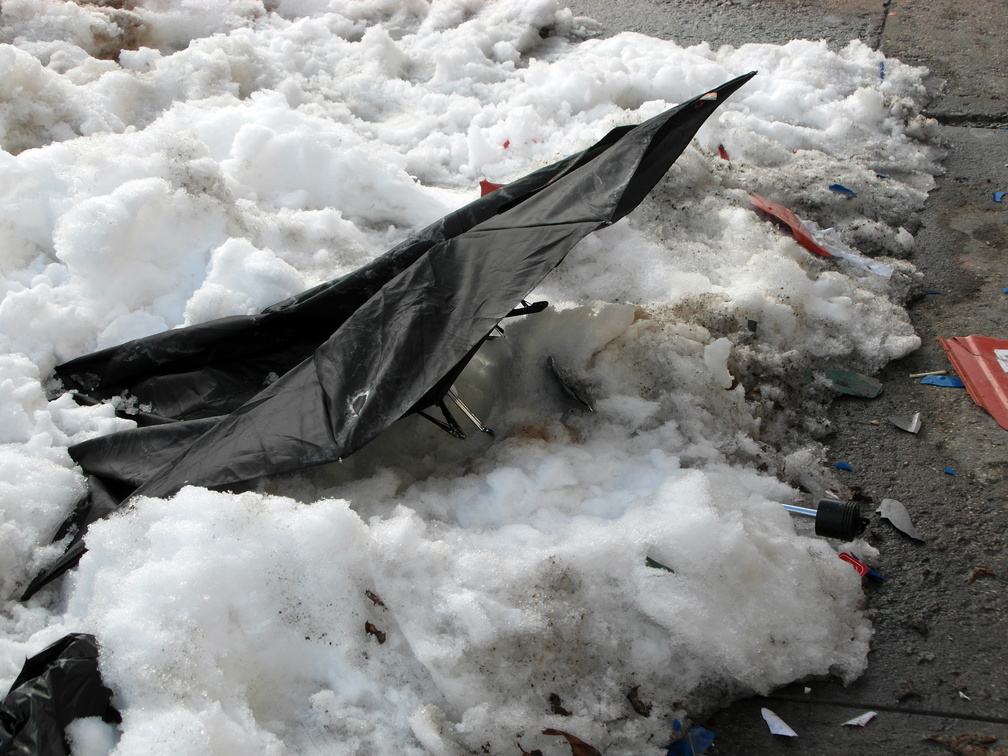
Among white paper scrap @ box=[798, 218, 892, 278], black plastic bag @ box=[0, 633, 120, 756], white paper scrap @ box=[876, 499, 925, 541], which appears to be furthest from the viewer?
white paper scrap @ box=[798, 218, 892, 278]

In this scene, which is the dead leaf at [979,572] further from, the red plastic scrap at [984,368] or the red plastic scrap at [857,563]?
the red plastic scrap at [984,368]

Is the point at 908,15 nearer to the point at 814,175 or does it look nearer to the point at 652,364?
the point at 814,175

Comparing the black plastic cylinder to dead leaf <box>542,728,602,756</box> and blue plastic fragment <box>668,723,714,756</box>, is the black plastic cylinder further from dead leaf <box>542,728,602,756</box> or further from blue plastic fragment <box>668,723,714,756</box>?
dead leaf <box>542,728,602,756</box>

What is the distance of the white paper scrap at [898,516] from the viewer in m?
1.85

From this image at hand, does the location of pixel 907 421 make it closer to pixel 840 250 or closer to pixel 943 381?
pixel 943 381

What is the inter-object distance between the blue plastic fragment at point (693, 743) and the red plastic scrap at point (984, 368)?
127 cm

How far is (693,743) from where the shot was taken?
58.5 inches

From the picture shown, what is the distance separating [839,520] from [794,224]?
4.47ft

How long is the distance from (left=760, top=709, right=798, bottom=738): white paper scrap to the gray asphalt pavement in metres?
0.01

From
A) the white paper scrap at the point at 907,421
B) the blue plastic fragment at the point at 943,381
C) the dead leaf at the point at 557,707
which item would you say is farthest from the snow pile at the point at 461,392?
the white paper scrap at the point at 907,421

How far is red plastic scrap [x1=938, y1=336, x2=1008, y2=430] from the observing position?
2180mm

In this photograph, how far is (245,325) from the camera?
2.07m

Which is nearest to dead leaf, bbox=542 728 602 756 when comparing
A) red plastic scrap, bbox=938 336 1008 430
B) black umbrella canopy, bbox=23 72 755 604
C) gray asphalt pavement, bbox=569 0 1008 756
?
gray asphalt pavement, bbox=569 0 1008 756

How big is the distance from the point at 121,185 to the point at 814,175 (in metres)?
2.48
